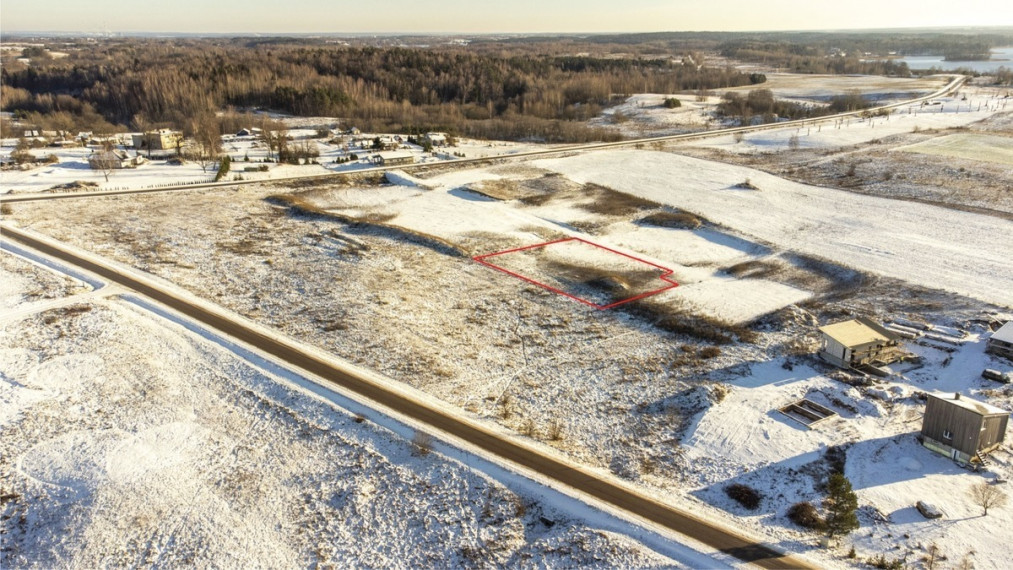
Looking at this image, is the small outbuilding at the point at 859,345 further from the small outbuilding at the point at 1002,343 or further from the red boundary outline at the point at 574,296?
the red boundary outline at the point at 574,296

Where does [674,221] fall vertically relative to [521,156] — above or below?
below

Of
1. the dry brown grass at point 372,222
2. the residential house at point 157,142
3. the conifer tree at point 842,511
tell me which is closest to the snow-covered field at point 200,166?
the residential house at point 157,142

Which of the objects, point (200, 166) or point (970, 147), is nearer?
point (200, 166)

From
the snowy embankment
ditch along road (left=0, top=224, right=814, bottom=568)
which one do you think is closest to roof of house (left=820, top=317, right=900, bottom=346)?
the snowy embankment

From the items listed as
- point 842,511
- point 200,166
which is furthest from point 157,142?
point 842,511

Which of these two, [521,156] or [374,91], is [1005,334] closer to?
[521,156]

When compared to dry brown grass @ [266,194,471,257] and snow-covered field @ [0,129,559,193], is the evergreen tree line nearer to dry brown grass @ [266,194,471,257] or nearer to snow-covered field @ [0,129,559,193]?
snow-covered field @ [0,129,559,193]

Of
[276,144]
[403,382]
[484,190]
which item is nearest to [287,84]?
[276,144]
